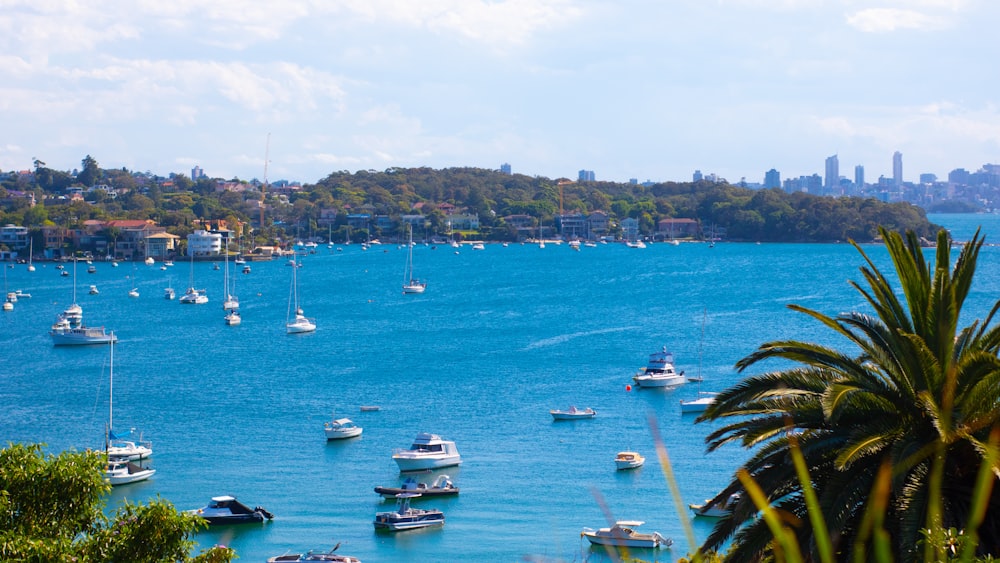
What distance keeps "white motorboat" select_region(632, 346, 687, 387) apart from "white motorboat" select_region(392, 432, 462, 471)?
12441 millimetres

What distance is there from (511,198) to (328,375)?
5380 inches

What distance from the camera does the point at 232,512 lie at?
24.6 meters

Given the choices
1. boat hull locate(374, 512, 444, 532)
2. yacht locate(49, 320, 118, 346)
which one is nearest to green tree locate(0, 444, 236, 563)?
boat hull locate(374, 512, 444, 532)

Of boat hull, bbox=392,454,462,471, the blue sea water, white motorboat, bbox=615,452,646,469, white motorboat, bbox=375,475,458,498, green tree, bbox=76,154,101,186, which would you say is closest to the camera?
the blue sea water

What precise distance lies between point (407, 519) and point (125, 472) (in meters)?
8.01

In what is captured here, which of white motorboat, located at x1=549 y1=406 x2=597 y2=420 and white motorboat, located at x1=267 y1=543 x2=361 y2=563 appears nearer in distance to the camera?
white motorboat, located at x1=267 y1=543 x2=361 y2=563

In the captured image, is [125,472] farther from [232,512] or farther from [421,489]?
[421,489]

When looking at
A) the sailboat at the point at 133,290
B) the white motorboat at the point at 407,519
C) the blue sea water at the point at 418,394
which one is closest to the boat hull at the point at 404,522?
the white motorboat at the point at 407,519

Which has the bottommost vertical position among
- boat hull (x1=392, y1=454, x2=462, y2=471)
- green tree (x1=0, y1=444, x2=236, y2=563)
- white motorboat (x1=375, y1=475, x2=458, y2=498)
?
white motorboat (x1=375, y1=475, x2=458, y2=498)

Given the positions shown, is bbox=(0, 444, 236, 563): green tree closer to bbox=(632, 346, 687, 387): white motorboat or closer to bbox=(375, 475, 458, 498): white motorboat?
bbox=(375, 475, 458, 498): white motorboat

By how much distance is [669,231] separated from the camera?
162 metres

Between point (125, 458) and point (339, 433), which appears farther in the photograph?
point (339, 433)

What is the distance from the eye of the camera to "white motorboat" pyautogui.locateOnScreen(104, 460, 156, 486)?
28.2m

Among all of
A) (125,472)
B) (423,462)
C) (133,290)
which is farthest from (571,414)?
(133,290)
